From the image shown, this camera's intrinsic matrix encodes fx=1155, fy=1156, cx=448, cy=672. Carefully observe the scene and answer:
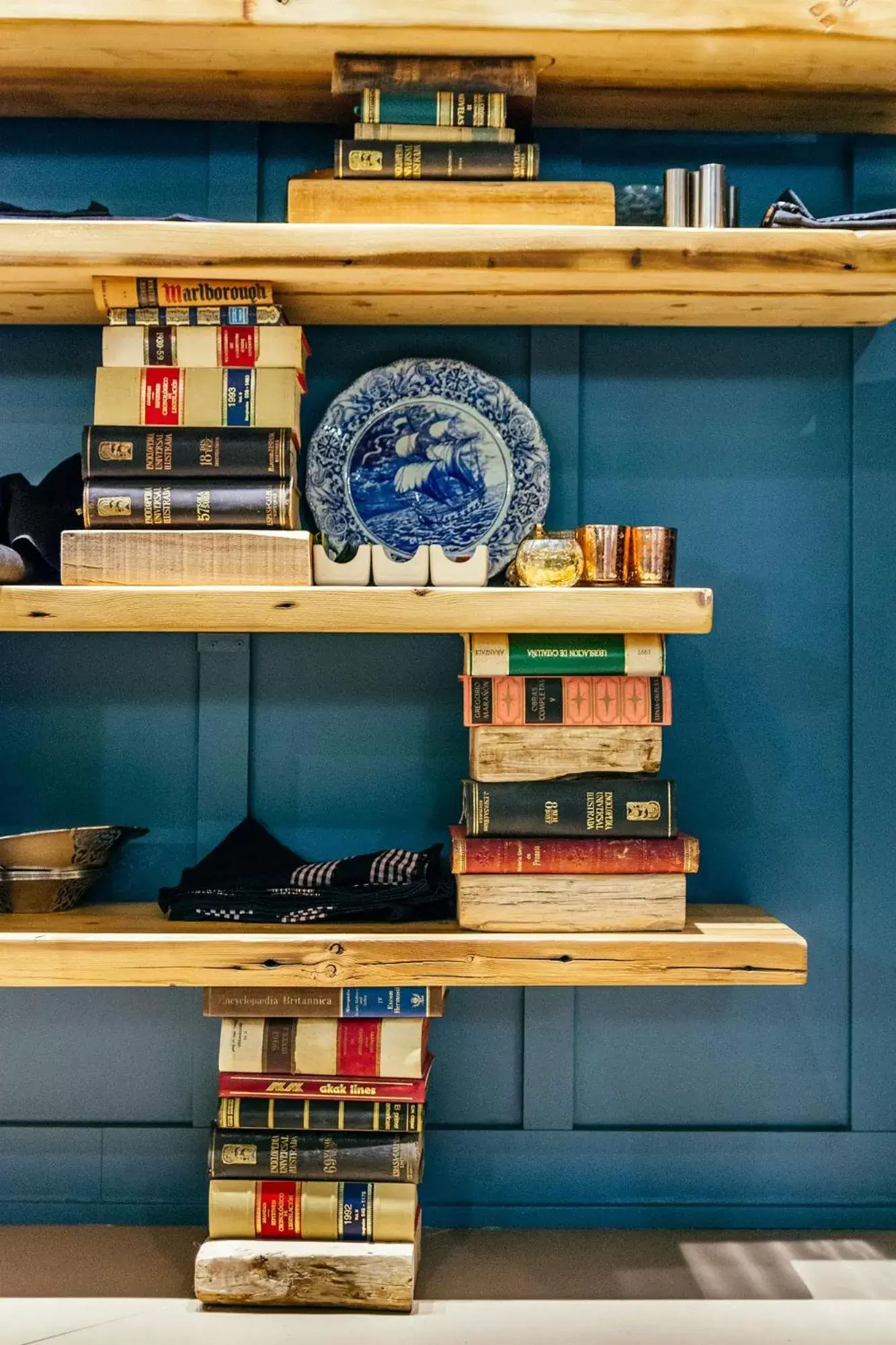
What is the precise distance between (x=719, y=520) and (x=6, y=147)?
140cm

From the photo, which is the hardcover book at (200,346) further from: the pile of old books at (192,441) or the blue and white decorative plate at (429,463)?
the blue and white decorative plate at (429,463)

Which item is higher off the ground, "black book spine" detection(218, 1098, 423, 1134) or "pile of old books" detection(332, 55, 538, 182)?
"pile of old books" detection(332, 55, 538, 182)

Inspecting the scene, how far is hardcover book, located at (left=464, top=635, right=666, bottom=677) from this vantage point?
1.71m

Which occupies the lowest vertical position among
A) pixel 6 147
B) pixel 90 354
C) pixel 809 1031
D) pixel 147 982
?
pixel 809 1031

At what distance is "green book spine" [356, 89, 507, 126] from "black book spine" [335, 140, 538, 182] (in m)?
0.04

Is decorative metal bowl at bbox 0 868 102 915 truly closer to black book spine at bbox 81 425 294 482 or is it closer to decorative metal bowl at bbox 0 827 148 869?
decorative metal bowl at bbox 0 827 148 869

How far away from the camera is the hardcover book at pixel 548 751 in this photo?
171cm

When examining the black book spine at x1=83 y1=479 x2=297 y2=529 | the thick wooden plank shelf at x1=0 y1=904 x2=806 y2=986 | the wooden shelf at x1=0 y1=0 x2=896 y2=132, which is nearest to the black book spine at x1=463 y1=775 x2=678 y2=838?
the thick wooden plank shelf at x1=0 y1=904 x2=806 y2=986

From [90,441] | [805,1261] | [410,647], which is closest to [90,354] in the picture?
[90,441]

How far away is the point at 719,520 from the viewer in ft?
6.64

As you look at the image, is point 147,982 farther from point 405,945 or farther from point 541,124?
point 541,124

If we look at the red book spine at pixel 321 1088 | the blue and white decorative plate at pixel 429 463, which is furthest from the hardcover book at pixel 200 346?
the red book spine at pixel 321 1088

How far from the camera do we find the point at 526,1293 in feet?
5.69

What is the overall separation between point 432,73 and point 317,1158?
1653mm
